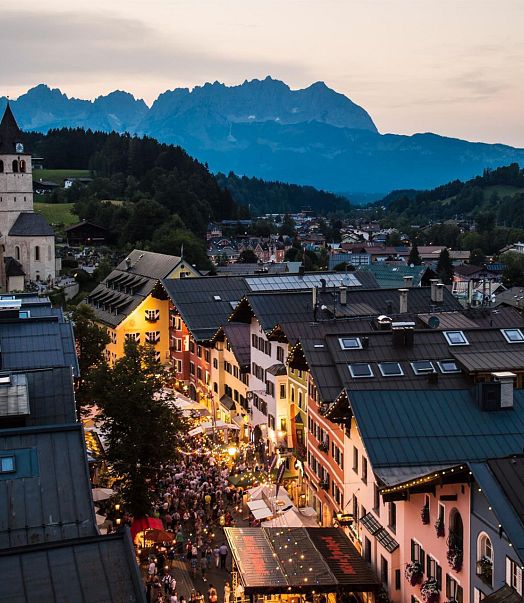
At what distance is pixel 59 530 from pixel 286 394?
27959 mm

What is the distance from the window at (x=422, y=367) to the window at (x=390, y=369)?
685 millimetres

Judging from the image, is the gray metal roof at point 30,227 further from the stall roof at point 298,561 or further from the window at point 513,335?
the stall roof at point 298,561

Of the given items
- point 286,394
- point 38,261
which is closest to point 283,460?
point 286,394

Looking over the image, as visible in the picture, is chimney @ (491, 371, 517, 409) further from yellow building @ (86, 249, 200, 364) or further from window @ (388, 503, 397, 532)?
yellow building @ (86, 249, 200, 364)

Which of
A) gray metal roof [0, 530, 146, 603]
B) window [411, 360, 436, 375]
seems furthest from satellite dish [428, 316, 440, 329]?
gray metal roof [0, 530, 146, 603]

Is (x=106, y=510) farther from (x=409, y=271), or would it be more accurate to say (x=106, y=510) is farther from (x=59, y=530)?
(x=409, y=271)

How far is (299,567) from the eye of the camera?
31891mm

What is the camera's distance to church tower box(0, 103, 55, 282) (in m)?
124

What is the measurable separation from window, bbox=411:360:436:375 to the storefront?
25.8 ft

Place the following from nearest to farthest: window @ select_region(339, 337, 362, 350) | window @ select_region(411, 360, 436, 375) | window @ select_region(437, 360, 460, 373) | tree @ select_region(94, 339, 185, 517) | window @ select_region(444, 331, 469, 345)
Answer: window @ select_region(437, 360, 460, 373), window @ select_region(411, 360, 436, 375), tree @ select_region(94, 339, 185, 517), window @ select_region(339, 337, 362, 350), window @ select_region(444, 331, 469, 345)

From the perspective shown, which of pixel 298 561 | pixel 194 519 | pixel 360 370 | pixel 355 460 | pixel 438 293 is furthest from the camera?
pixel 438 293

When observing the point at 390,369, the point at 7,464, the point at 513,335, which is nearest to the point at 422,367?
the point at 390,369

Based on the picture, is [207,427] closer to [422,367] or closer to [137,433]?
[137,433]

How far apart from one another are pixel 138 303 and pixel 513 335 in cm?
4414
